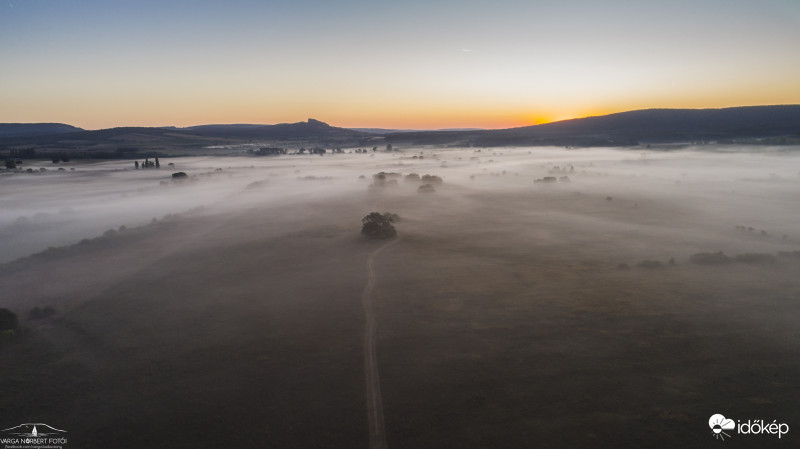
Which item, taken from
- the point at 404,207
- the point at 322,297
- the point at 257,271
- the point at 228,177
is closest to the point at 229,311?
the point at 322,297

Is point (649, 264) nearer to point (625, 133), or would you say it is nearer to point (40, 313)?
point (40, 313)

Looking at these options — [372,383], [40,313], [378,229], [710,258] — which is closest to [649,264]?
[710,258]

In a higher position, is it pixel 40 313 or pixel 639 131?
pixel 639 131

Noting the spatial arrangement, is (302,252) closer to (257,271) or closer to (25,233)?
(257,271)

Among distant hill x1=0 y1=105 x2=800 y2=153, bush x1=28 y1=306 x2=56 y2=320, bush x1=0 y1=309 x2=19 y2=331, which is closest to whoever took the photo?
bush x1=0 y1=309 x2=19 y2=331

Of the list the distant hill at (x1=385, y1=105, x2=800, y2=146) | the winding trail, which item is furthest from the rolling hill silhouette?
the winding trail

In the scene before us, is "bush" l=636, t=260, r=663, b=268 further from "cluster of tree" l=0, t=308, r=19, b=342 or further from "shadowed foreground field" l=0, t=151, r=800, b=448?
"cluster of tree" l=0, t=308, r=19, b=342

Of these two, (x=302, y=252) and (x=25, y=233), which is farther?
(x=25, y=233)
